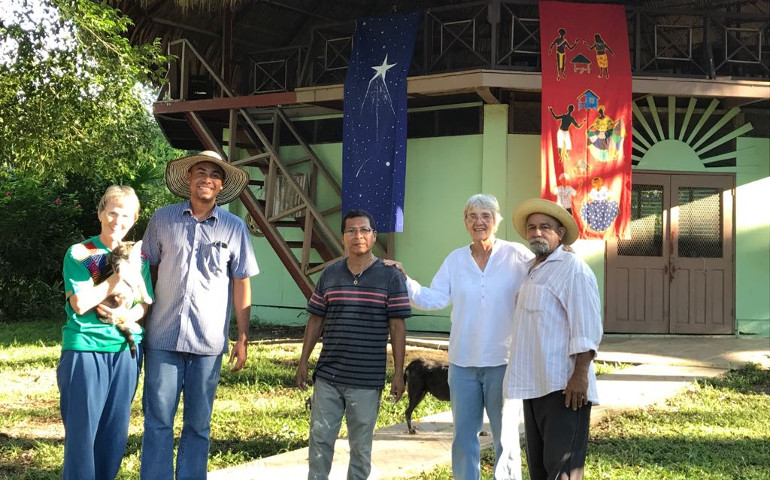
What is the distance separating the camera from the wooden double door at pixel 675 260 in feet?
39.5

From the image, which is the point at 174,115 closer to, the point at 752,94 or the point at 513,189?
the point at 513,189

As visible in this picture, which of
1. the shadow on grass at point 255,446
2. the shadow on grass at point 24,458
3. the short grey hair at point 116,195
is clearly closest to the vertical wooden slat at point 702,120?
the shadow on grass at point 255,446

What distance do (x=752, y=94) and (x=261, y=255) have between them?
8.39 m

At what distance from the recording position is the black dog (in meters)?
5.82

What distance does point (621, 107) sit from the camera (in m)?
Result: 10.9

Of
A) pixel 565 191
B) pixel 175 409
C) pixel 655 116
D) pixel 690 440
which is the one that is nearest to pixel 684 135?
pixel 655 116

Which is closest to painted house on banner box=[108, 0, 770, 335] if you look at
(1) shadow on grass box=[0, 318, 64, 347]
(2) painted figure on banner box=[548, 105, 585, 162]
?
(2) painted figure on banner box=[548, 105, 585, 162]

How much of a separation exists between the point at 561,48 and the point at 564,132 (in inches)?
44.2

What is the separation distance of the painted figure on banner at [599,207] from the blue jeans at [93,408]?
8.09m

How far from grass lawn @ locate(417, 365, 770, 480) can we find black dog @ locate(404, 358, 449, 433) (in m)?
0.57

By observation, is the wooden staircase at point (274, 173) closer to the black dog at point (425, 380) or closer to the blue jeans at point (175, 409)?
Answer: the black dog at point (425, 380)

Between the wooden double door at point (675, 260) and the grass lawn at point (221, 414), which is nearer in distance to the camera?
the grass lawn at point (221, 414)

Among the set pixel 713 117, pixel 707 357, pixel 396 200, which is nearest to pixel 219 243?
pixel 396 200

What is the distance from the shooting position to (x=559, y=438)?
3775 mm
